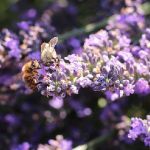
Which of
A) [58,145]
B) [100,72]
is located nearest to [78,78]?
[100,72]

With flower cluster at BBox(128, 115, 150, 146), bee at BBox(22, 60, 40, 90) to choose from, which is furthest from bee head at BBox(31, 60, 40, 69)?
flower cluster at BBox(128, 115, 150, 146)

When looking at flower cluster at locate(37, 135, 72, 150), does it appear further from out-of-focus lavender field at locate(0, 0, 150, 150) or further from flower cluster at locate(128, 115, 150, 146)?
flower cluster at locate(128, 115, 150, 146)

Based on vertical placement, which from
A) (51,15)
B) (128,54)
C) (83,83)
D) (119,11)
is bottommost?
(83,83)

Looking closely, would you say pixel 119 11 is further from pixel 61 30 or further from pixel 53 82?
pixel 53 82

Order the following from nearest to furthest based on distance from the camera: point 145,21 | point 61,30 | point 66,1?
point 145,21 < point 61,30 < point 66,1

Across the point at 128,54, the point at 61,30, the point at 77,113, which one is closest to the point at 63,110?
the point at 77,113

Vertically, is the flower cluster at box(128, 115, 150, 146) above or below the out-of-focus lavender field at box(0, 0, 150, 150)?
below

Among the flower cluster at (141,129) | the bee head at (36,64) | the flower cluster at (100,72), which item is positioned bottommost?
the flower cluster at (141,129)

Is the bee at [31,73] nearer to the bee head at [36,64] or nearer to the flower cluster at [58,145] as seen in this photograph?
the bee head at [36,64]

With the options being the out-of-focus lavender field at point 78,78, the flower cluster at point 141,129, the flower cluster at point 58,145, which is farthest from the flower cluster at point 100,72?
the flower cluster at point 58,145
